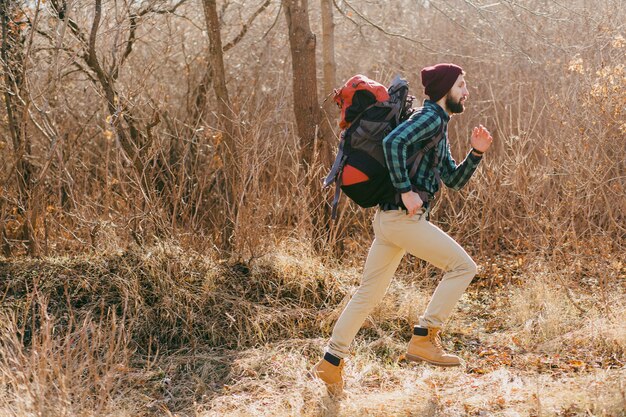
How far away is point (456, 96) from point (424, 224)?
Answer: 2.32ft

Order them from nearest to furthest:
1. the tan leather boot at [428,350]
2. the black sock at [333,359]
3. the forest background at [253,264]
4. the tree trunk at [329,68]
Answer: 1. the tan leather boot at [428,350]
2. the black sock at [333,359]
3. the forest background at [253,264]
4. the tree trunk at [329,68]

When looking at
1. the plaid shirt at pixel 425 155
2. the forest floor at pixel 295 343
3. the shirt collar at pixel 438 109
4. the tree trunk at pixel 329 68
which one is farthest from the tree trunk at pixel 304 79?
the shirt collar at pixel 438 109

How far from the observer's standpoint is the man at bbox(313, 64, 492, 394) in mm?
4008

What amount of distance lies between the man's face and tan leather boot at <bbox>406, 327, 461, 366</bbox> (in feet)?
3.90

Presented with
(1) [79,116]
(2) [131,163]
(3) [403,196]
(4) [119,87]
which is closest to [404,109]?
(3) [403,196]

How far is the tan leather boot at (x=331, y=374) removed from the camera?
4.39m

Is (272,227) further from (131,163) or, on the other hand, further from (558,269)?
(558,269)

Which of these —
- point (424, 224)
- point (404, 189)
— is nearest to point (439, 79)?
point (404, 189)

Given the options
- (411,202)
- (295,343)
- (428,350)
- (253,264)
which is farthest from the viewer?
(253,264)

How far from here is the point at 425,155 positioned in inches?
165

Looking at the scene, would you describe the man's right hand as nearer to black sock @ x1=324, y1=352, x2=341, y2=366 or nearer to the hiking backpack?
the hiking backpack

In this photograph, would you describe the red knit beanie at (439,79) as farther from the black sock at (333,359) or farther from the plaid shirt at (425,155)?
the black sock at (333,359)

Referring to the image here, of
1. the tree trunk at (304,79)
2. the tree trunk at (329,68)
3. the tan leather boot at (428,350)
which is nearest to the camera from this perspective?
the tan leather boot at (428,350)

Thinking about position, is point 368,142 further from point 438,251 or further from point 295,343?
point 295,343
